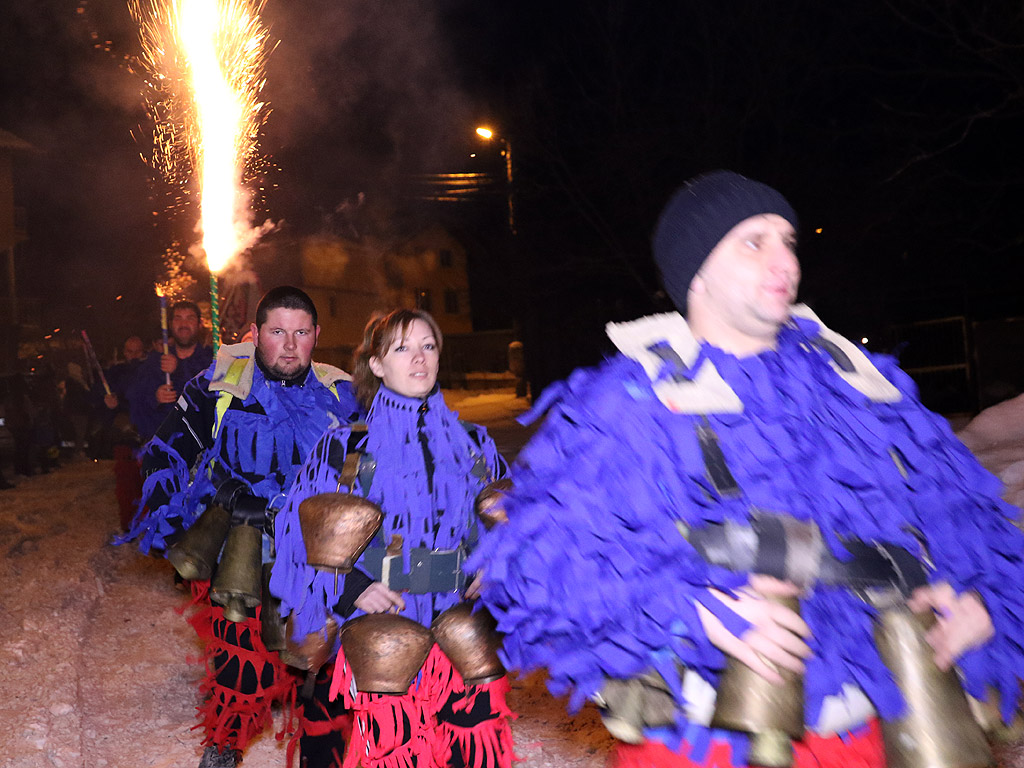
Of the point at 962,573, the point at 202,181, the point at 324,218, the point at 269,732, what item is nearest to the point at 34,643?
the point at 269,732

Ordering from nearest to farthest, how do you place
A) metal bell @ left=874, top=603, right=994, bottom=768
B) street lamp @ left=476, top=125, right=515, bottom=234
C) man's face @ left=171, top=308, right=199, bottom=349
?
metal bell @ left=874, top=603, right=994, bottom=768 < man's face @ left=171, top=308, right=199, bottom=349 < street lamp @ left=476, top=125, right=515, bottom=234

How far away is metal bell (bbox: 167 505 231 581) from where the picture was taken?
4.09 metres

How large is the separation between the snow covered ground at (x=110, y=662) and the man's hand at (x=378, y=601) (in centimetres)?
139

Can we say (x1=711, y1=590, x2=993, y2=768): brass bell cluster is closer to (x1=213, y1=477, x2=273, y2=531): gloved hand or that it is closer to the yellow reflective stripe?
(x1=213, y1=477, x2=273, y2=531): gloved hand

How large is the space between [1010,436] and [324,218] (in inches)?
1501

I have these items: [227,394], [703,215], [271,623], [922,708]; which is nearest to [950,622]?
[922,708]

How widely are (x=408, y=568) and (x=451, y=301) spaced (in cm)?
5385

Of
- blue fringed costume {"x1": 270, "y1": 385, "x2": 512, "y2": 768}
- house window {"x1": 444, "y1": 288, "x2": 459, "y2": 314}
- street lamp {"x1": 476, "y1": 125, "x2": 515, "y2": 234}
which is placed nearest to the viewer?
blue fringed costume {"x1": 270, "y1": 385, "x2": 512, "y2": 768}

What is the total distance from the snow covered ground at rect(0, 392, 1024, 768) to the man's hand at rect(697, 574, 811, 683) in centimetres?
250

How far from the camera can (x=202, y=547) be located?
409 cm

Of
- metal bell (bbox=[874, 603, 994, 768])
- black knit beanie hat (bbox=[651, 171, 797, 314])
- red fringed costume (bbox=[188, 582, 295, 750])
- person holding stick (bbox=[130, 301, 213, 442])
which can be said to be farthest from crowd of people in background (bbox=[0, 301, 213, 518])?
metal bell (bbox=[874, 603, 994, 768])

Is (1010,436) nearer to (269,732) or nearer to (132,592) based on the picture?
(269,732)

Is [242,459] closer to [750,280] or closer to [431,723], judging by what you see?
[431,723]

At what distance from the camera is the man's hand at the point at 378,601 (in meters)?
3.12
